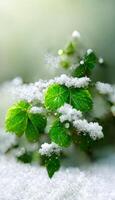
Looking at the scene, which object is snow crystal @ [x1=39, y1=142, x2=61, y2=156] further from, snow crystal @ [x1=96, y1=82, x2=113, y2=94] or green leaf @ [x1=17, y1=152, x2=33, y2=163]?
snow crystal @ [x1=96, y1=82, x2=113, y2=94]

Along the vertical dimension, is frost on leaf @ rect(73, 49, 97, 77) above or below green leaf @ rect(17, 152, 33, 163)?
above

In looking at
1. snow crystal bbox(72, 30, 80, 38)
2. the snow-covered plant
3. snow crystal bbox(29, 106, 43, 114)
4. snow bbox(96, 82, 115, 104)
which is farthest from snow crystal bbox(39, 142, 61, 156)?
snow crystal bbox(72, 30, 80, 38)

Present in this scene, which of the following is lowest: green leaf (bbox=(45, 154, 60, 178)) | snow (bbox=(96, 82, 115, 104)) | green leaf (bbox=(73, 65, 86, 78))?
green leaf (bbox=(45, 154, 60, 178))

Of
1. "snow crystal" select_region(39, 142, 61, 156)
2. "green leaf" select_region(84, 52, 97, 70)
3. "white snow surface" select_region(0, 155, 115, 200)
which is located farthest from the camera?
"green leaf" select_region(84, 52, 97, 70)

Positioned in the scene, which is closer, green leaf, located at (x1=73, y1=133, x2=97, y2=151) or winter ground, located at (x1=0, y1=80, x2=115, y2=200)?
winter ground, located at (x1=0, y1=80, x2=115, y2=200)

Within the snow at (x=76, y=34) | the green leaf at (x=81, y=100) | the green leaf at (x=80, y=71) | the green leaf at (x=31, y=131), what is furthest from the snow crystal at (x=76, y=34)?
the green leaf at (x=31, y=131)

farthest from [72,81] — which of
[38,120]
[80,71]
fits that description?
[38,120]

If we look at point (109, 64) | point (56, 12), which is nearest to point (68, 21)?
point (56, 12)
